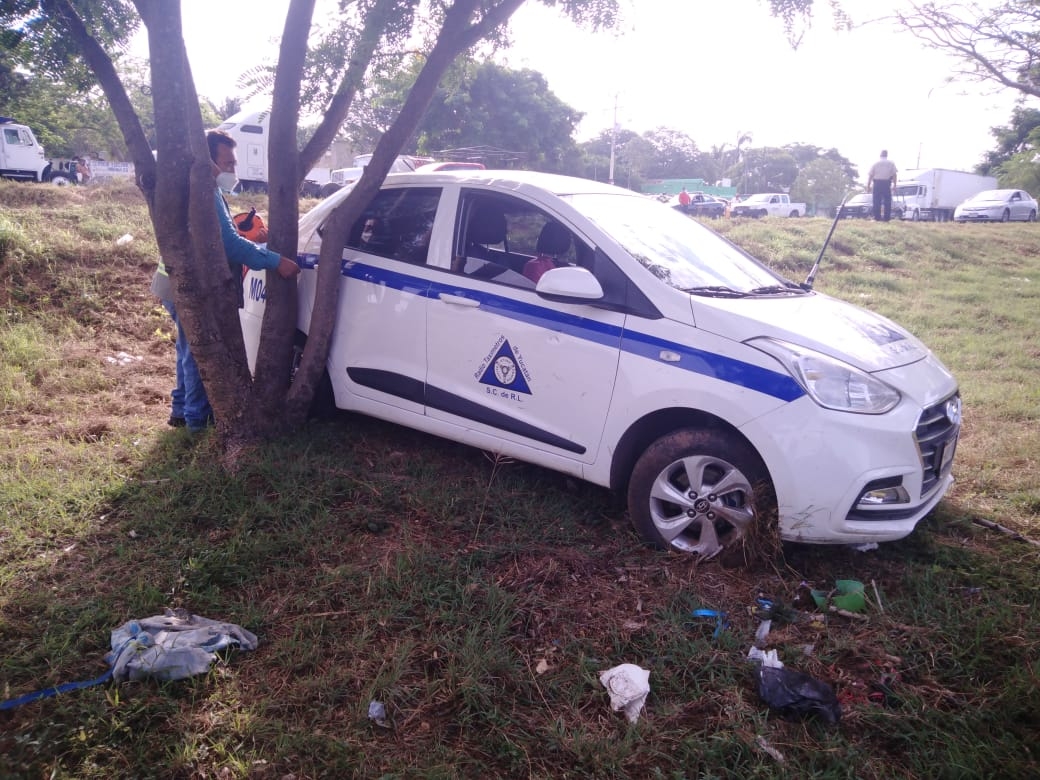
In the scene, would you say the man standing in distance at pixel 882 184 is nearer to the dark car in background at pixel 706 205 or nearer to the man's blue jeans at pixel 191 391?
the dark car in background at pixel 706 205

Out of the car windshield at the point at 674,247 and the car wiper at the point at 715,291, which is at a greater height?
the car windshield at the point at 674,247

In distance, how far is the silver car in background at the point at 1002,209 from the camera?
29.1 metres

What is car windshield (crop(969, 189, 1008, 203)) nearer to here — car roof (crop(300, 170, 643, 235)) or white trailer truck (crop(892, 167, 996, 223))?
white trailer truck (crop(892, 167, 996, 223))

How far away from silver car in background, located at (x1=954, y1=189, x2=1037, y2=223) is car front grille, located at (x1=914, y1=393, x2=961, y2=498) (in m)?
30.0

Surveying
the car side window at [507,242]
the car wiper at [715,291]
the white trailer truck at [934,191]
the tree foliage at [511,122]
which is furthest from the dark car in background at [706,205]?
the car wiper at [715,291]

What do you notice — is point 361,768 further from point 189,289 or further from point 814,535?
point 189,289

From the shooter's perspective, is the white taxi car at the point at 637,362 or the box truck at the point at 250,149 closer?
the white taxi car at the point at 637,362

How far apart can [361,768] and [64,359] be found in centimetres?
572

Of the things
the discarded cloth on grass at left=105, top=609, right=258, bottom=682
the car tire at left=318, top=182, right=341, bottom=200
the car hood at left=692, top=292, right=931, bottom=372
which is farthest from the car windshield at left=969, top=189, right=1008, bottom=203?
the discarded cloth on grass at left=105, top=609, right=258, bottom=682

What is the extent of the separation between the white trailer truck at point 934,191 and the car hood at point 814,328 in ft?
120

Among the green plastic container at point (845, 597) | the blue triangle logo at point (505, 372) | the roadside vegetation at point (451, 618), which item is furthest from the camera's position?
the blue triangle logo at point (505, 372)

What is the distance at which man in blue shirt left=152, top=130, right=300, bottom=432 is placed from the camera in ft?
14.9

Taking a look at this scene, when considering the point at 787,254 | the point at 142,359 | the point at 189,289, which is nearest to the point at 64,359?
the point at 142,359

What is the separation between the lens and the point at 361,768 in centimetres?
230
